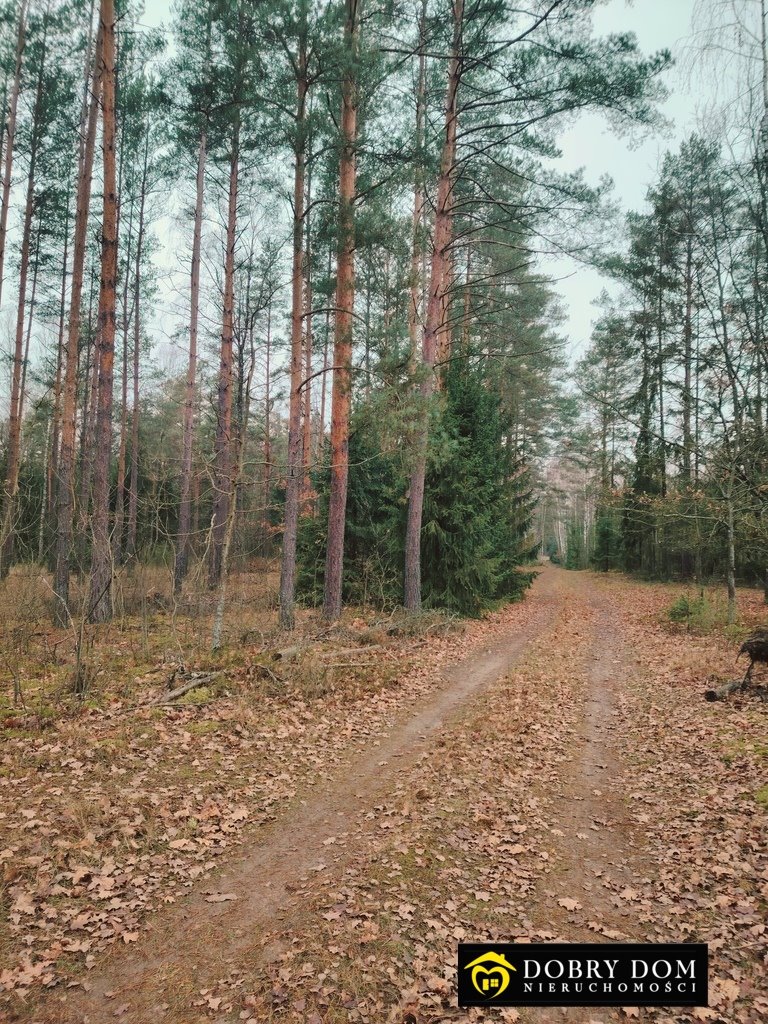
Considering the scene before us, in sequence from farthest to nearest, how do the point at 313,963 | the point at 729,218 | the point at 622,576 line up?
the point at 622,576
the point at 729,218
the point at 313,963

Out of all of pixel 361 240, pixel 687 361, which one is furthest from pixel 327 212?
pixel 687 361

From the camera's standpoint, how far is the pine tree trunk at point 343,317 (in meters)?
10.9

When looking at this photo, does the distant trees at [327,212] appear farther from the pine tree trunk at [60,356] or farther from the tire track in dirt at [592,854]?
the tire track in dirt at [592,854]

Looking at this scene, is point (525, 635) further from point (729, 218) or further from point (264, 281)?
point (264, 281)

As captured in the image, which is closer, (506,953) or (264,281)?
(506,953)

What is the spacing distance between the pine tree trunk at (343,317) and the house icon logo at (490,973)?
9.18 meters

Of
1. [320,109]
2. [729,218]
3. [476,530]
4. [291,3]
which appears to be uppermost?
[291,3]

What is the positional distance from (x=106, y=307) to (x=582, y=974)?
11484 mm

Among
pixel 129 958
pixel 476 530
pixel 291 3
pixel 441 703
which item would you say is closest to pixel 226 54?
pixel 291 3

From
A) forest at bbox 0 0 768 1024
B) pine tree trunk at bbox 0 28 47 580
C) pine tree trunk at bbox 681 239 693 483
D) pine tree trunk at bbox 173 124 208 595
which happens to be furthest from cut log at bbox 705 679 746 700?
pine tree trunk at bbox 0 28 47 580

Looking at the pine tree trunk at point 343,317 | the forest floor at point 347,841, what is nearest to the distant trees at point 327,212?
the pine tree trunk at point 343,317

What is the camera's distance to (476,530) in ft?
51.0

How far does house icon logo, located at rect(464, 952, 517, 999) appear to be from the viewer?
10.3ft

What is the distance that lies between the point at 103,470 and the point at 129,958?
9.23 m
